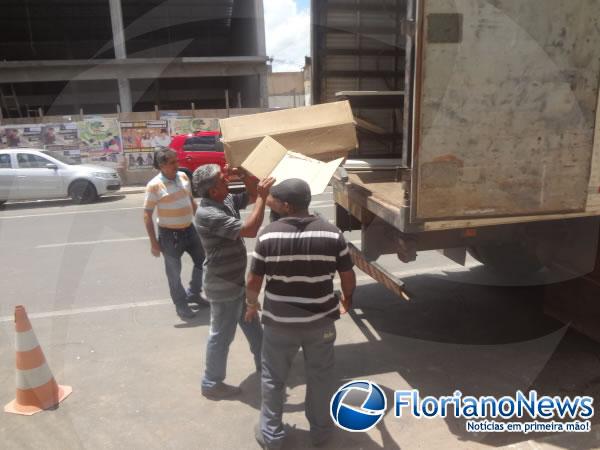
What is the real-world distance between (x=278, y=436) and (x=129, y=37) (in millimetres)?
32701

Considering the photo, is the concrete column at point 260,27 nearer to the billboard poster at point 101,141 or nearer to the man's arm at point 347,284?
the billboard poster at point 101,141

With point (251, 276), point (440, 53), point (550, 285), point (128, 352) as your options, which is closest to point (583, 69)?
point (440, 53)

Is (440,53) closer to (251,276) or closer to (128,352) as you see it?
(251,276)

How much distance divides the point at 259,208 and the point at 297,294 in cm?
64

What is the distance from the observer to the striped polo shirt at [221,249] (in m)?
3.13

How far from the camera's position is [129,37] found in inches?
1209

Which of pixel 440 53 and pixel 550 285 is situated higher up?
pixel 440 53

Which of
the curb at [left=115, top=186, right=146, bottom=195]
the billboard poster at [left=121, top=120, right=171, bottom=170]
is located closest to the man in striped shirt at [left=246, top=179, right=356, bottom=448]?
the curb at [left=115, top=186, right=146, bottom=195]

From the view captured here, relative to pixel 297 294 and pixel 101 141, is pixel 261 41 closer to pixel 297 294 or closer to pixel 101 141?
pixel 101 141

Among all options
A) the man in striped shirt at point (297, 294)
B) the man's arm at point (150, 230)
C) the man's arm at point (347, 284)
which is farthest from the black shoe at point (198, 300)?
the man's arm at point (347, 284)

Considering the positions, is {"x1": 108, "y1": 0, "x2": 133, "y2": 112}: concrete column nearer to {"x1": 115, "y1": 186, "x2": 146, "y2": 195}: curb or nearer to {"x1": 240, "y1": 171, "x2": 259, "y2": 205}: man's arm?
{"x1": 115, "y1": 186, "x2": 146, "y2": 195}: curb

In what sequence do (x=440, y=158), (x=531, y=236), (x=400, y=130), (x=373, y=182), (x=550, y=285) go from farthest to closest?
(x=400, y=130) < (x=373, y=182) < (x=550, y=285) < (x=531, y=236) < (x=440, y=158)

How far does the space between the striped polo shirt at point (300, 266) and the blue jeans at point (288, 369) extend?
78mm

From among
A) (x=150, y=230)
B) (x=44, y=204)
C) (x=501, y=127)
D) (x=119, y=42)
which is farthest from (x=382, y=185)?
(x=119, y=42)
